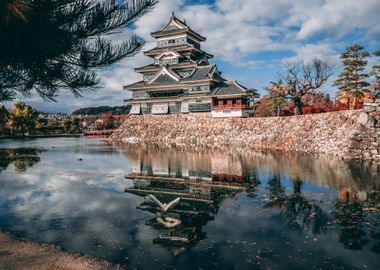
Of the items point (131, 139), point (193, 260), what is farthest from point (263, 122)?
point (193, 260)

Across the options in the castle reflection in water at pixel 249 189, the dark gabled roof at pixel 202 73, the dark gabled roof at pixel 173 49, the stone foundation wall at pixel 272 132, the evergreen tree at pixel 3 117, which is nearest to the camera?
the castle reflection in water at pixel 249 189

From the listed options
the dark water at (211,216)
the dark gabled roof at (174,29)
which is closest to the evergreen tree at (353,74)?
the dark water at (211,216)

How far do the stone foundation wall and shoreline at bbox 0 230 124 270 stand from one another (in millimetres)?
20874

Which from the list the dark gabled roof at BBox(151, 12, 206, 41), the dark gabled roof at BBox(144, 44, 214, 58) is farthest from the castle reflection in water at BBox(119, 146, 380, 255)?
the dark gabled roof at BBox(151, 12, 206, 41)

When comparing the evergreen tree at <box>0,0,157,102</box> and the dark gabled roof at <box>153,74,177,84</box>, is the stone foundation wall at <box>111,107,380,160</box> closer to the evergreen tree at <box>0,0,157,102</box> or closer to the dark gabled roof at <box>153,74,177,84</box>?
the dark gabled roof at <box>153,74,177,84</box>

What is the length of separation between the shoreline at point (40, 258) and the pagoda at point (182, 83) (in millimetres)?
33724

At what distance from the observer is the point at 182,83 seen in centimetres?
4266

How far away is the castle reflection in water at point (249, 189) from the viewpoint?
8.37m

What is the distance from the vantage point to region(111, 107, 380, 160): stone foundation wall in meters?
22.1

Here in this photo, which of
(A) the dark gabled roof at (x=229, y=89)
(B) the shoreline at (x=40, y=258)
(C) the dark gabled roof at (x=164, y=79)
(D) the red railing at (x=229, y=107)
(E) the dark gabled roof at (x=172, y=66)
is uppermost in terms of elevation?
(E) the dark gabled roof at (x=172, y=66)

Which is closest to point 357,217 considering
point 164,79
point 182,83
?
point 182,83

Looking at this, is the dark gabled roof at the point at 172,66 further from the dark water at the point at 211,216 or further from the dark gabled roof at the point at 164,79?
A: the dark water at the point at 211,216

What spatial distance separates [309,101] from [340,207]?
3743 cm

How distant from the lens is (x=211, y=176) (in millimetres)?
16562
